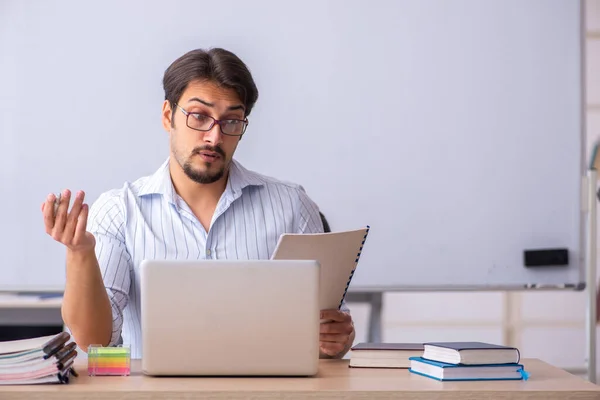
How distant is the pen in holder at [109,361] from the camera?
1.48 m

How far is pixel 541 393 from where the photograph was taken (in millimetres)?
1352

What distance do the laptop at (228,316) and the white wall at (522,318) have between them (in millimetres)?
1788

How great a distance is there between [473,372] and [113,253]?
38.8 inches

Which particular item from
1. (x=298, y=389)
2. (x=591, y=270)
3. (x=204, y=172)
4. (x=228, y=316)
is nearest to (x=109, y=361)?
(x=228, y=316)

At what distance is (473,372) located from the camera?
1.46 m

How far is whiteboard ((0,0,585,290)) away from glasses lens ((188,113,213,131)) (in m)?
0.89

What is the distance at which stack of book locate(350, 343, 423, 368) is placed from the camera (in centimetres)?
162

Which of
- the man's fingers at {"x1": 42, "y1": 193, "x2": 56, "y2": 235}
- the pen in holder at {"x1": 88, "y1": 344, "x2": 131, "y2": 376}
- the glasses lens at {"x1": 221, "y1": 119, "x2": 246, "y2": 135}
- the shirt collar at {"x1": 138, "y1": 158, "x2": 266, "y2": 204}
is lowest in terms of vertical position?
the pen in holder at {"x1": 88, "y1": 344, "x2": 131, "y2": 376}

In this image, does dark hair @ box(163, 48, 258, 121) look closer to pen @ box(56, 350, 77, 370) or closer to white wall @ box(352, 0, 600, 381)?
pen @ box(56, 350, 77, 370)

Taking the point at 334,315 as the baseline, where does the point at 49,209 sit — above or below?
above

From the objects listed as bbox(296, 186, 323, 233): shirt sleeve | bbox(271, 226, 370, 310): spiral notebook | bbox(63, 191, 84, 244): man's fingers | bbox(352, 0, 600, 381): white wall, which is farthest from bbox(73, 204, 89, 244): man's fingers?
bbox(352, 0, 600, 381): white wall

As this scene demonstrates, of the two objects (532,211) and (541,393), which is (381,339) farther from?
(541,393)

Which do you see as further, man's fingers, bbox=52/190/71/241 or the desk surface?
man's fingers, bbox=52/190/71/241

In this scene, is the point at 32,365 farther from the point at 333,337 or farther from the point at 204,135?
the point at 204,135
